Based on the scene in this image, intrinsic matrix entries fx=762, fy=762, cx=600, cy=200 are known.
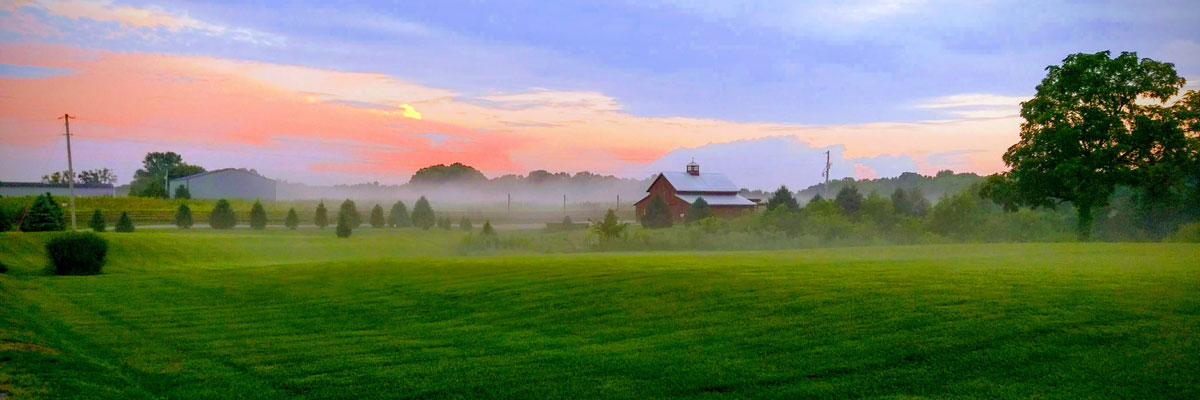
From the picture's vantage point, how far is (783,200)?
50094 mm

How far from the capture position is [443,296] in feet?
48.8

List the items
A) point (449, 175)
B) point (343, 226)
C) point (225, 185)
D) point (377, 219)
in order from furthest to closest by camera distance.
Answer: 1. point (449, 175)
2. point (225, 185)
3. point (377, 219)
4. point (343, 226)

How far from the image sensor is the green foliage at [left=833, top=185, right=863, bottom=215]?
47531mm

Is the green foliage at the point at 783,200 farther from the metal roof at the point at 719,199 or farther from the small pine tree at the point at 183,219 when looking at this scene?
the small pine tree at the point at 183,219

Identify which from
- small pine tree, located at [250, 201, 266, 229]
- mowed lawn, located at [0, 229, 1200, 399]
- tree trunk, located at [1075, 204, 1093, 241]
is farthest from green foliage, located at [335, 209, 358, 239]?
tree trunk, located at [1075, 204, 1093, 241]

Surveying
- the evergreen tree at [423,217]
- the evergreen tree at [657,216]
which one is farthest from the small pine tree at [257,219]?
the evergreen tree at [657,216]

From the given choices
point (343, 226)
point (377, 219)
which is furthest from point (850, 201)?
point (377, 219)

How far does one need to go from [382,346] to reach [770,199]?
42.8 meters

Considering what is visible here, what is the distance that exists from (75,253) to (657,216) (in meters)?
34.9

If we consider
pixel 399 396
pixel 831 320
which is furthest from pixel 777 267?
pixel 399 396

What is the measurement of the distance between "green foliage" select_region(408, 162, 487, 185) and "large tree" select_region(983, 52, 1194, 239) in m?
94.5

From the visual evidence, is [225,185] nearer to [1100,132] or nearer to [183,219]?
[183,219]

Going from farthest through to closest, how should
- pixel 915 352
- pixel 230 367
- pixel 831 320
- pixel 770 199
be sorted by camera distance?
pixel 770 199 → pixel 831 320 → pixel 230 367 → pixel 915 352

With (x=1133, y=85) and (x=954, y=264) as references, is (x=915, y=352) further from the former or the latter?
(x=1133, y=85)
